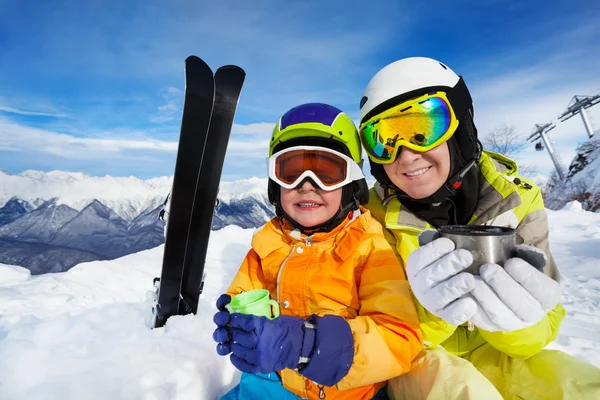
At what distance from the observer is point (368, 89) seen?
2393 millimetres

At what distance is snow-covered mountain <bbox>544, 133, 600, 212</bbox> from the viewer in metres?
18.7

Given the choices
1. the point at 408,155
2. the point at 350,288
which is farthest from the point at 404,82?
the point at 350,288

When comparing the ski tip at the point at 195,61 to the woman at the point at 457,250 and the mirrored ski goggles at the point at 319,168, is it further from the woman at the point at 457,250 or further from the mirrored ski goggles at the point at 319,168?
the woman at the point at 457,250

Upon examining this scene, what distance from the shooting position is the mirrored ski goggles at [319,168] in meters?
2.18

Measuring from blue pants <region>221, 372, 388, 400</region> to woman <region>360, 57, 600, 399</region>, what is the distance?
1.96 ft

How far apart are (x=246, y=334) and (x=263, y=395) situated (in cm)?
71

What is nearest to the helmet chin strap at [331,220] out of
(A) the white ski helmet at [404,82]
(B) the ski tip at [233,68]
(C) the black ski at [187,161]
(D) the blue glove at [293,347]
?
(A) the white ski helmet at [404,82]

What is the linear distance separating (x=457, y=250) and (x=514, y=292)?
230mm

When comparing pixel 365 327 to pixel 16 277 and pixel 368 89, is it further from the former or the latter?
pixel 16 277

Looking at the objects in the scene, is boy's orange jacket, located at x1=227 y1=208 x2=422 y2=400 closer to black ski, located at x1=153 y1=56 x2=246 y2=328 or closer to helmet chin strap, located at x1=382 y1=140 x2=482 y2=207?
helmet chin strap, located at x1=382 y1=140 x2=482 y2=207

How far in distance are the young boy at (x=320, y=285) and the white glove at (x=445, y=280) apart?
0.40 m

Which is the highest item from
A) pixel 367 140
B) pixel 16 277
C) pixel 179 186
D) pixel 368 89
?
pixel 368 89

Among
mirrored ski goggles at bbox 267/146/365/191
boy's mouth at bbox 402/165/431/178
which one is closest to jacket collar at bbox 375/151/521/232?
boy's mouth at bbox 402/165/431/178

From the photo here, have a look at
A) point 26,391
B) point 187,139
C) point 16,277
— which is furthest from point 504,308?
point 16,277
